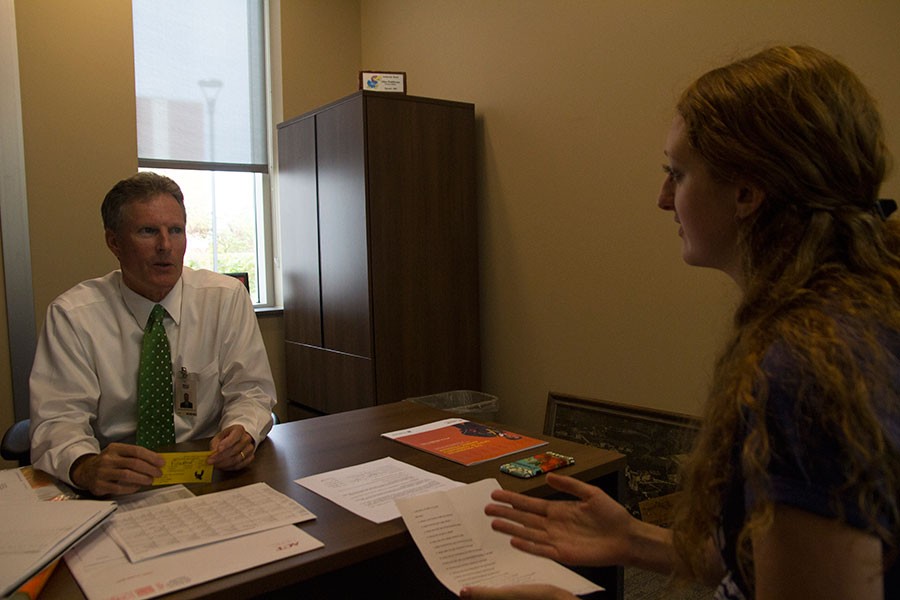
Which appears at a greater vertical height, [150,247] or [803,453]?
[150,247]

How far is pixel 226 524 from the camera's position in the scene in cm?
116

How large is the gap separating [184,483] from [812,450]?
3.73 ft

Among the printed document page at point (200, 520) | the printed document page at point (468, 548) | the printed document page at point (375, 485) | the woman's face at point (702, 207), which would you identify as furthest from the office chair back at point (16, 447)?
the woman's face at point (702, 207)

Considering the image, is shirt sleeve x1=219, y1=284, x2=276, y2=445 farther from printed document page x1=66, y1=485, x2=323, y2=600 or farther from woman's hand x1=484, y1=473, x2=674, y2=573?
woman's hand x1=484, y1=473, x2=674, y2=573

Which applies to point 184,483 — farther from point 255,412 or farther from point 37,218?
point 37,218

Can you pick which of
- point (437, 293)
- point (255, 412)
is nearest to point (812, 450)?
point (255, 412)

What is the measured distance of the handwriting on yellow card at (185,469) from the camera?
1337 millimetres

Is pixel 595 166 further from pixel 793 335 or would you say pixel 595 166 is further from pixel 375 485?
pixel 793 335

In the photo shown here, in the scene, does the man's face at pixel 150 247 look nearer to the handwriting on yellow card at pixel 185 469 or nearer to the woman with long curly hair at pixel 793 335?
the handwriting on yellow card at pixel 185 469

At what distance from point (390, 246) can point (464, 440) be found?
1.80 m

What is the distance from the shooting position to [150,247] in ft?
6.07

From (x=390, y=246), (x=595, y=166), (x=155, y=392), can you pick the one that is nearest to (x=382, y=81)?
(x=390, y=246)

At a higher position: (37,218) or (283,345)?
(37,218)

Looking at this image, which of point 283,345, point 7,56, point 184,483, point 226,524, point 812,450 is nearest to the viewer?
point 812,450
